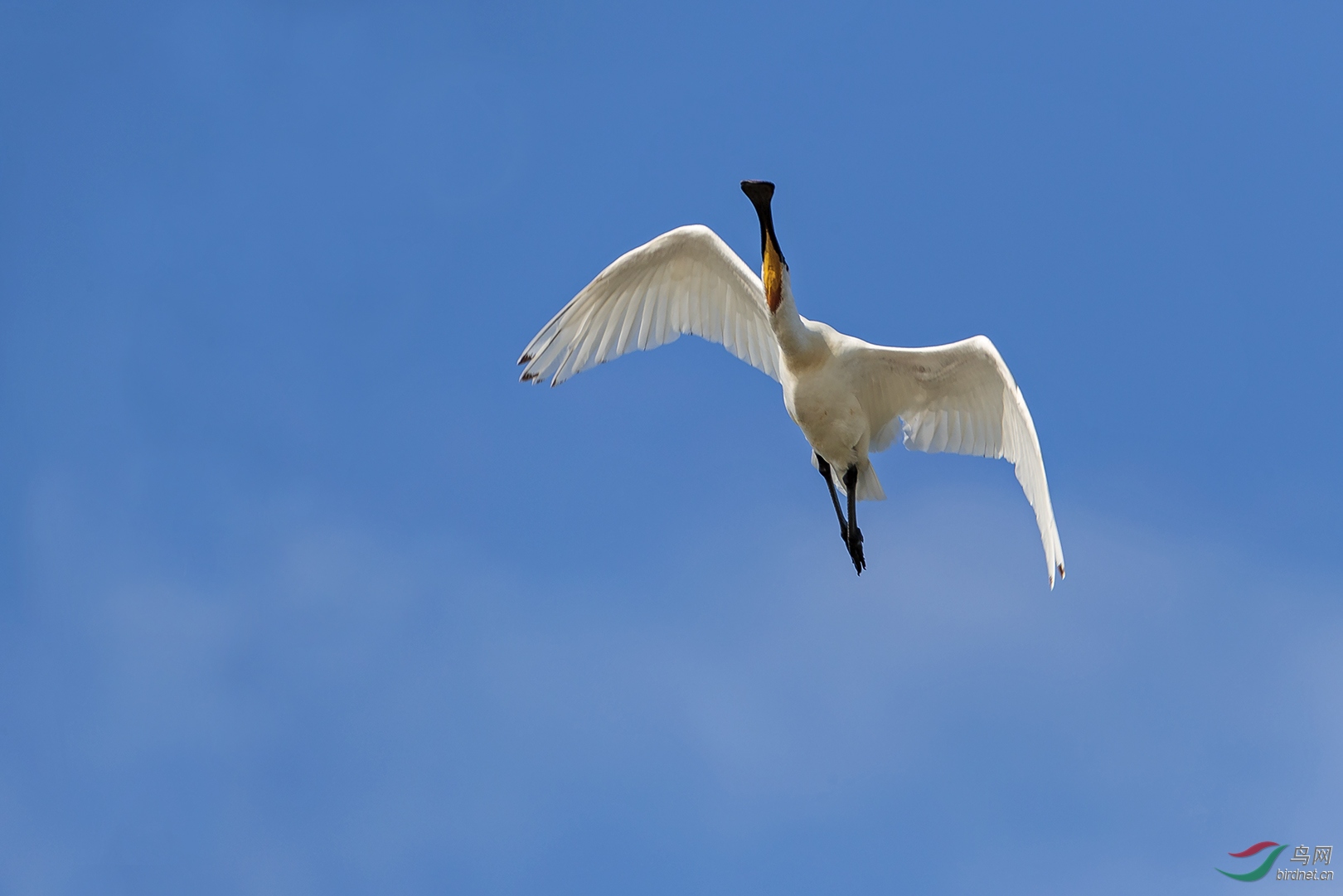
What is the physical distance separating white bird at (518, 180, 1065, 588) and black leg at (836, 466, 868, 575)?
0.5 inches

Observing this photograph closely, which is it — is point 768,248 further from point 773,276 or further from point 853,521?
point 853,521

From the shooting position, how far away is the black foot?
51.8 ft

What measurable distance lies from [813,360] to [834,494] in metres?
2.15

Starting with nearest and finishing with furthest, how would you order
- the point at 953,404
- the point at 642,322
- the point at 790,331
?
the point at 790,331 < the point at 953,404 < the point at 642,322

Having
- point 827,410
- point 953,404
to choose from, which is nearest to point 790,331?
point 827,410

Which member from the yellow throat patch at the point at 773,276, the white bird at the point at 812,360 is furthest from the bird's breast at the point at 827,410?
the yellow throat patch at the point at 773,276

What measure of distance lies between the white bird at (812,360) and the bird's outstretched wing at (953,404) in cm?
1

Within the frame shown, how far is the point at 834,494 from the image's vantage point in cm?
1605

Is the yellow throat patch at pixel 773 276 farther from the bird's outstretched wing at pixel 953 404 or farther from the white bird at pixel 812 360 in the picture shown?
the bird's outstretched wing at pixel 953 404

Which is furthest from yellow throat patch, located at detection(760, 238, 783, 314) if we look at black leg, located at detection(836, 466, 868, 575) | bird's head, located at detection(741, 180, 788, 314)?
black leg, located at detection(836, 466, 868, 575)

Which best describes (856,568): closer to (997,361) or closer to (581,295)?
(997,361)

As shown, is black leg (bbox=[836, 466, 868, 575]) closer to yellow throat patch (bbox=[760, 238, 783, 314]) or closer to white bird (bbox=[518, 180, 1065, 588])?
white bird (bbox=[518, 180, 1065, 588])

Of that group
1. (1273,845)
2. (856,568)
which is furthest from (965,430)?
(1273,845)

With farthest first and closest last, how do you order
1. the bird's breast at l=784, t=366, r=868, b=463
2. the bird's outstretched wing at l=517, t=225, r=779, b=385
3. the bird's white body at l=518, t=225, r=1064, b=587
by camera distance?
the bird's outstretched wing at l=517, t=225, r=779, b=385
the bird's breast at l=784, t=366, r=868, b=463
the bird's white body at l=518, t=225, r=1064, b=587
